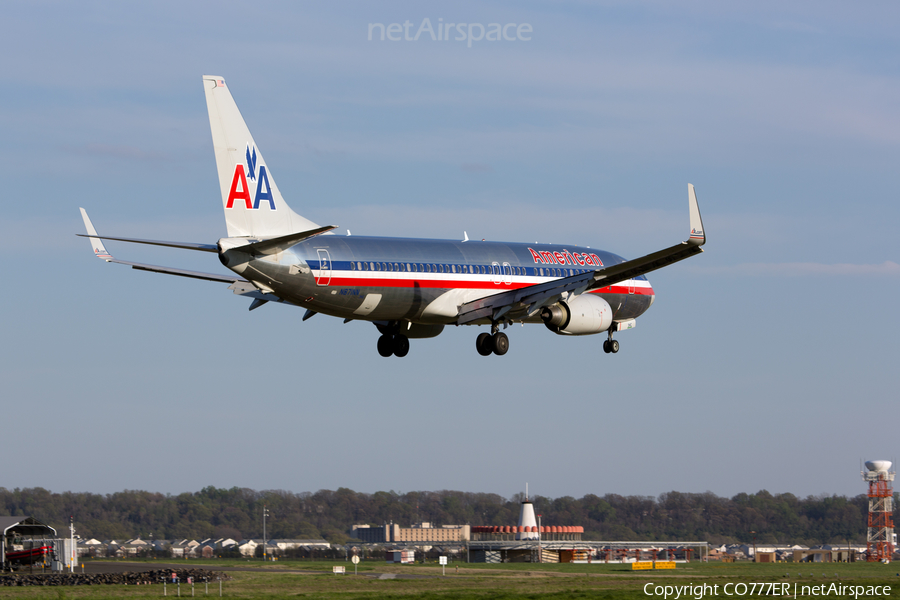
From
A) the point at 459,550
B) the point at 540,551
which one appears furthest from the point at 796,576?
A: the point at 459,550

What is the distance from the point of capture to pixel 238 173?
4162cm

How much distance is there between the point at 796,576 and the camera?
91.3m

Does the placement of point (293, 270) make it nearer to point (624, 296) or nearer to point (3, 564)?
point (624, 296)

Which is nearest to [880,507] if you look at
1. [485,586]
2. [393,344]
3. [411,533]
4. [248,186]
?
[411,533]

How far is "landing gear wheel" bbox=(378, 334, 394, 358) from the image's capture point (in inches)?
1981

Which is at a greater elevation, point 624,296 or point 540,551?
point 624,296

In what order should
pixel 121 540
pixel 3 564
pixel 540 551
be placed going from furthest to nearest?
pixel 121 540 → pixel 540 551 → pixel 3 564

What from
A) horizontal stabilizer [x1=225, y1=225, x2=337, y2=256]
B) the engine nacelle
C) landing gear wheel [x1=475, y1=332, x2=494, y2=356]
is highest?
horizontal stabilizer [x1=225, y1=225, x2=337, y2=256]

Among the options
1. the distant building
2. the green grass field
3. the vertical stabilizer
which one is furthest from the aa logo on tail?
the distant building

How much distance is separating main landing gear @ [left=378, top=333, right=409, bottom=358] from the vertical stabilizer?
32.0ft

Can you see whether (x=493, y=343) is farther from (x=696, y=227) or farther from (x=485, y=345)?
(x=696, y=227)

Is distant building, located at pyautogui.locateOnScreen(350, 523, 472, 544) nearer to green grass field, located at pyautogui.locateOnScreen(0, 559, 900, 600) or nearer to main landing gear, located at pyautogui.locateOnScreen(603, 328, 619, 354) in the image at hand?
green grass field, located at pyautogui.locateOnScreen(0, 559, 900, 600)

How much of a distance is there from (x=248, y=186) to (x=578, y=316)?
51.4 feet

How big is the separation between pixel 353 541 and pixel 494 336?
148887 mm
